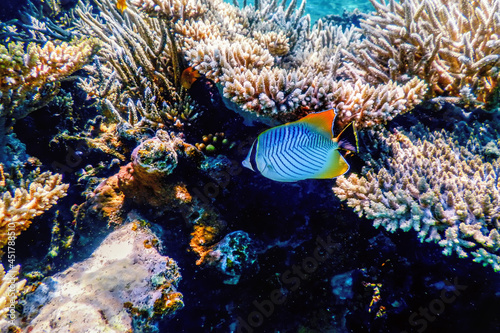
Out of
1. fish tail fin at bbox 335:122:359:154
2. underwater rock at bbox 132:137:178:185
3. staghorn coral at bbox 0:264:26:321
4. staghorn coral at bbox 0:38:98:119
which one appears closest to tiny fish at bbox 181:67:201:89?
underwater rock at bbox 132:137:178:185

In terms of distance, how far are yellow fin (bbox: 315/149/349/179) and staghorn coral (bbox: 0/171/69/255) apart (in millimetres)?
2550

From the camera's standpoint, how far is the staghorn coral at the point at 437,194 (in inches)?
71.1

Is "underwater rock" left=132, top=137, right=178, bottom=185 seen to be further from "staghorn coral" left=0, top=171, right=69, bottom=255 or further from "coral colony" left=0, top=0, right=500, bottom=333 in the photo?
"staghorn coral" left=0, top=171, right=69, bottom=255

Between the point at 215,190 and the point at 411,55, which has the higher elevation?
the point at 411,55

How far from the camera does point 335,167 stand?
1483mm

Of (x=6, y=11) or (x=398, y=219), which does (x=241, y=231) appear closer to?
(x=398, y=219)

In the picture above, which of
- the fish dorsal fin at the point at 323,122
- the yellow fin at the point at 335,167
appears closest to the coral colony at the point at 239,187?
the yellow fin at the point at 335,167

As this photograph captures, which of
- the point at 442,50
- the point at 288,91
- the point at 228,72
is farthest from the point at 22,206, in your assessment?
the point at 442,50

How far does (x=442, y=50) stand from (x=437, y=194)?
72.1 inches

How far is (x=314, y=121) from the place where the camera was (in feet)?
4.78

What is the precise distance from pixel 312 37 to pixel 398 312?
4.06 metres

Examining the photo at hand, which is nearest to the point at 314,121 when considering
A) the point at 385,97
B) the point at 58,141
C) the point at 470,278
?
the point at 385,97

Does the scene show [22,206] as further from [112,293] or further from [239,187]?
[239,187]

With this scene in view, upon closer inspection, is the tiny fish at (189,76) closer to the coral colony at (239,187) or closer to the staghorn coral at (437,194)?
the coral colony at (239,187)
